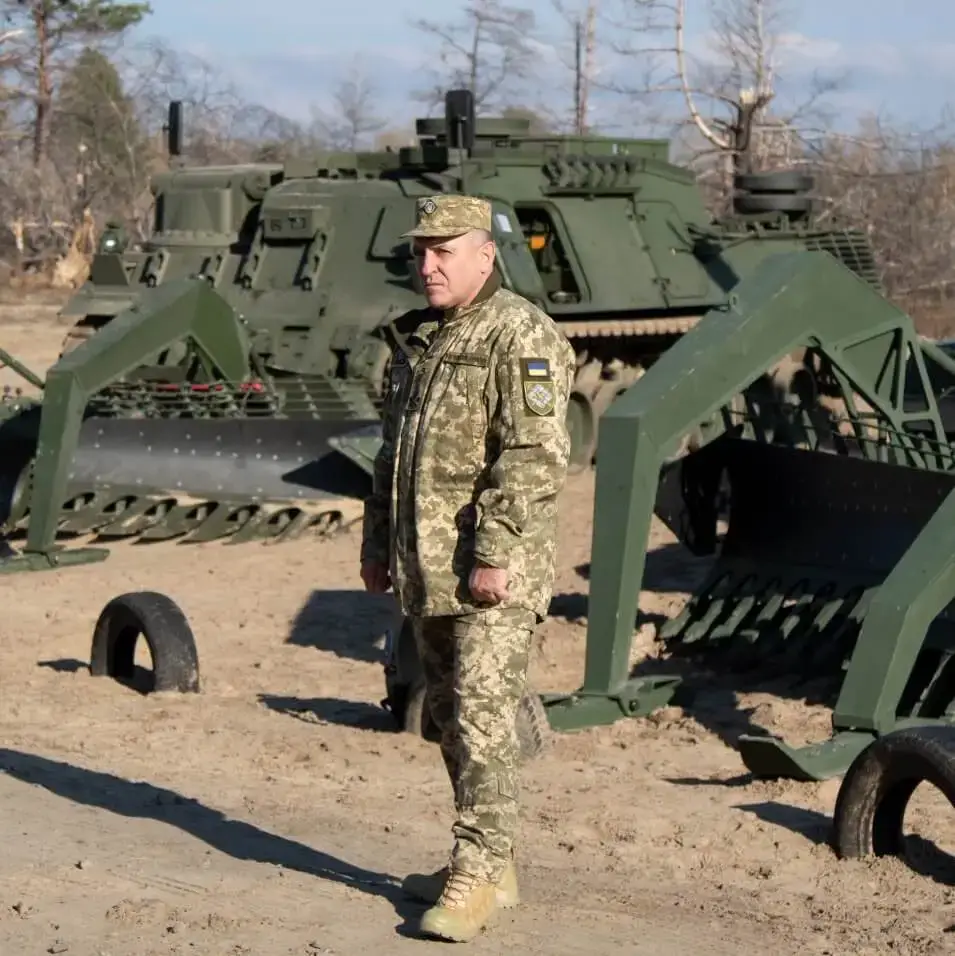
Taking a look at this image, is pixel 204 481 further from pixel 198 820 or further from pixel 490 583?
pixel 490 583

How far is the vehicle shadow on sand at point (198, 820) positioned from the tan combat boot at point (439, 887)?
30mm

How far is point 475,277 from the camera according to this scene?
4.54 metres

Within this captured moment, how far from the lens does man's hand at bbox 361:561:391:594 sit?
4738 millimetres

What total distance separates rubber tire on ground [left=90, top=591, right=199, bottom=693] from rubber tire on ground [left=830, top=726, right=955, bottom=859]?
10.1 feet

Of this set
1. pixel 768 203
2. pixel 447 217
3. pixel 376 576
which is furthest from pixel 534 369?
pixel 768 203

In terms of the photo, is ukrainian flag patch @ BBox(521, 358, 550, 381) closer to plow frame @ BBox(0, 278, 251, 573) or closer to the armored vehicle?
plow frame @ BBox(0, 278, 251, 573)

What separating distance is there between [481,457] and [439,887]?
95cm

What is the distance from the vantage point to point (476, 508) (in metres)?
4.48

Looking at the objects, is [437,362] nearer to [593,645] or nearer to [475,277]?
[475,277]

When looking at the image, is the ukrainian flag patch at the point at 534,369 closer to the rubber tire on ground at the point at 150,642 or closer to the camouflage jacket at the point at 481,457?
the camouflage jacket at the point at 481,457

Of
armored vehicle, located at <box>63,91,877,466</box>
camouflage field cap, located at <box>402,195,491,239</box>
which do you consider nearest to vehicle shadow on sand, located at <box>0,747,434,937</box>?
camouflage field cap, located at <box>402,195,491,239</box>

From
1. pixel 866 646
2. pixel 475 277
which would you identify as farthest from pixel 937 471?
pixel 475 277

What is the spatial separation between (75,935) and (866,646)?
2607 millimetres

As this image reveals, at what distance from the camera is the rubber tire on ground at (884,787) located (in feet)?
16.9
